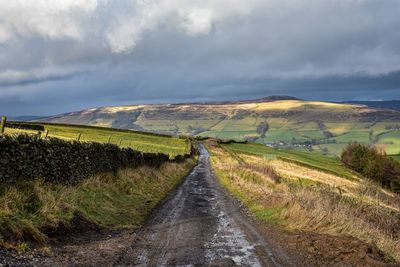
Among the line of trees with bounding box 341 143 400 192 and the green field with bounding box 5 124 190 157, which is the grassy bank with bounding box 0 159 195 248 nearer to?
the green field with bounding box 5 124 190 157

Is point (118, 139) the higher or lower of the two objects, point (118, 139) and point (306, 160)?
the higher

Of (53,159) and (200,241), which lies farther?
(53,159)

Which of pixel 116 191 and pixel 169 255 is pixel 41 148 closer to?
pixel 116 191

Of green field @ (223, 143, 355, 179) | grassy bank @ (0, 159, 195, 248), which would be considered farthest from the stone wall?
green field @ (223, 143, 355, 179)

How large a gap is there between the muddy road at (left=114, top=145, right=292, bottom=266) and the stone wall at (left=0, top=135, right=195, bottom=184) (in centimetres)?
445

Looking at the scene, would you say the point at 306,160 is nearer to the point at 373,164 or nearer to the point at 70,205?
the point at 373,164

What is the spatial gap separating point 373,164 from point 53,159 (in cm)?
11103

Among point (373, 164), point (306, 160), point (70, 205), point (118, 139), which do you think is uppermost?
point (70, 205)

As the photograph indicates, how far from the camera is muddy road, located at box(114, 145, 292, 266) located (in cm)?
→ 1174

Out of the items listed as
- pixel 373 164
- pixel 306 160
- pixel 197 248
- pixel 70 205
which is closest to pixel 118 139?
pixel 306 160

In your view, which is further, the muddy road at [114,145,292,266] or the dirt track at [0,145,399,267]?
the muddy road at [114,145,292,266]

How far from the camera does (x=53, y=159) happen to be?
718 inches

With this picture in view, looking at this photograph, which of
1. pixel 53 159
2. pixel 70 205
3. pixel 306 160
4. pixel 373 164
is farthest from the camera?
pixel 306 160

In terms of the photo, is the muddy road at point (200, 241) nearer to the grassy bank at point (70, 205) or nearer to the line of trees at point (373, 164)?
the grassy bank at point (70, 205)
